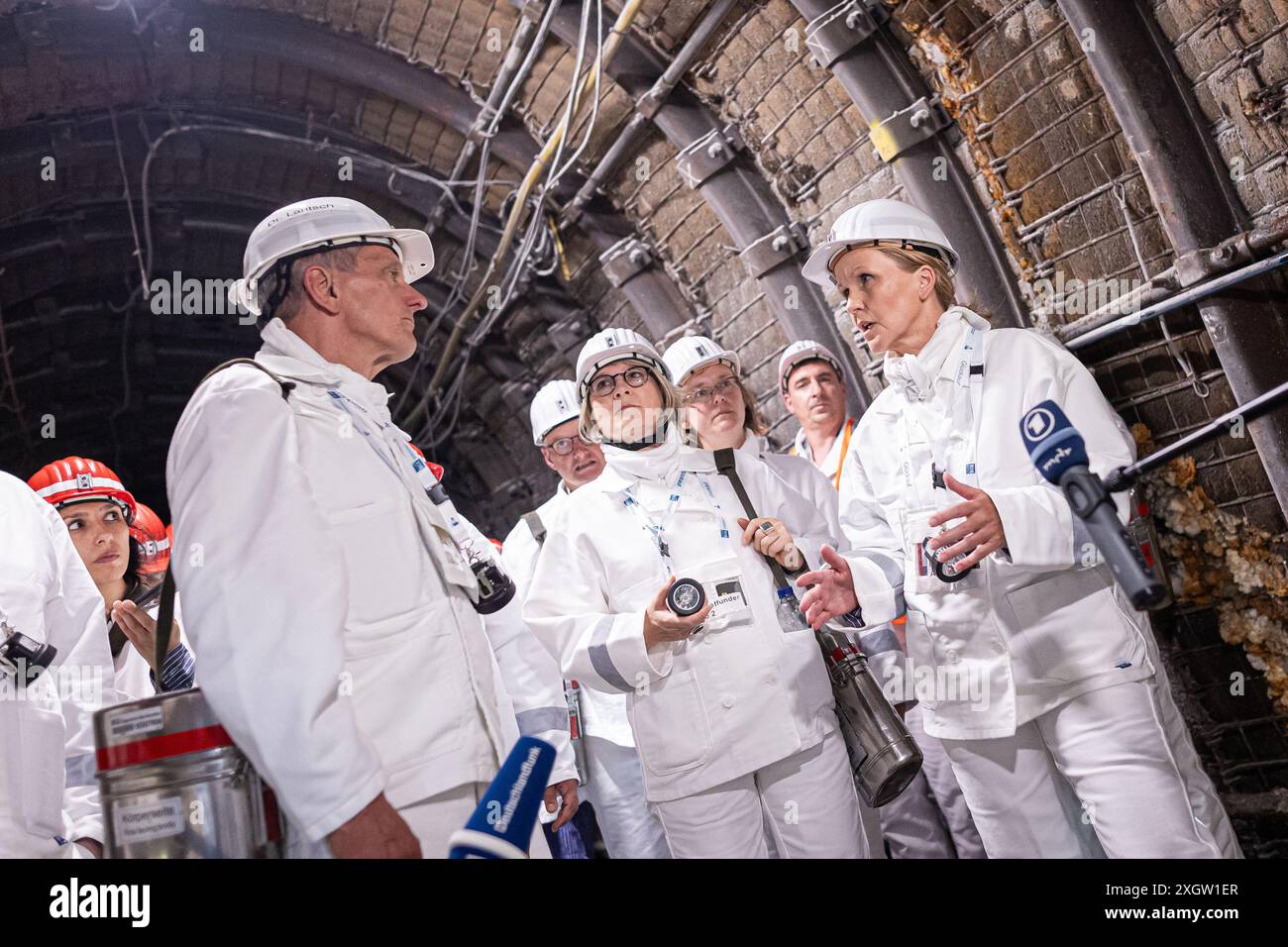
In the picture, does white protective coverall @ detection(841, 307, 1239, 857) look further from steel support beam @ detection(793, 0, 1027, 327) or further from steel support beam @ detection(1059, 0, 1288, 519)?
steel support beam @ detection(793, 0, 1027, 327)

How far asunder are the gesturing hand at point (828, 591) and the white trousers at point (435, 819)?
976 mm

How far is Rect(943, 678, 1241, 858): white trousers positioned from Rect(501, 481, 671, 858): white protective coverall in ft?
4.98

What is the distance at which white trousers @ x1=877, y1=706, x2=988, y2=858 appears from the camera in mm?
3771

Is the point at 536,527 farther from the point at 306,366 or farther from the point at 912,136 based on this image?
the point at 912,136

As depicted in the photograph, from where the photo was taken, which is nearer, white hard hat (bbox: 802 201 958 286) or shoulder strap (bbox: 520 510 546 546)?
white hard hat (bbox: 802 201 958 286)

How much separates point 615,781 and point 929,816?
1331mm

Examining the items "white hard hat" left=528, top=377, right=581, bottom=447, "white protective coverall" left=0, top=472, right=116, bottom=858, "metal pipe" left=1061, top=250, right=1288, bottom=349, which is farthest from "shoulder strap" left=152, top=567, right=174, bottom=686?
"metal pipe" left=1061, top=250, right=1288, bottom=349

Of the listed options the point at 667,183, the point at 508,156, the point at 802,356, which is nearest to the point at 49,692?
the point at 802,356

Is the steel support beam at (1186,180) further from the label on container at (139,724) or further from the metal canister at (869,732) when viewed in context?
the label on container at (139,724)

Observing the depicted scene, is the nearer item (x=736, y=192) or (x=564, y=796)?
(x=564, y=796)

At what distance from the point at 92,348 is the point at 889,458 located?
23.9 ft

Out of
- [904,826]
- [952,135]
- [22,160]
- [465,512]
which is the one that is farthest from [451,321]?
[904,826]

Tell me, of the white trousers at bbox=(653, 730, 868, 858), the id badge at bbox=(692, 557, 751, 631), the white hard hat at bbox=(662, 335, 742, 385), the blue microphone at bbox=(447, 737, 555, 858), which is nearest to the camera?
the blue microphone at bbox=(447, 737, 555, 858)

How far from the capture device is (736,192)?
5211 millimetres
